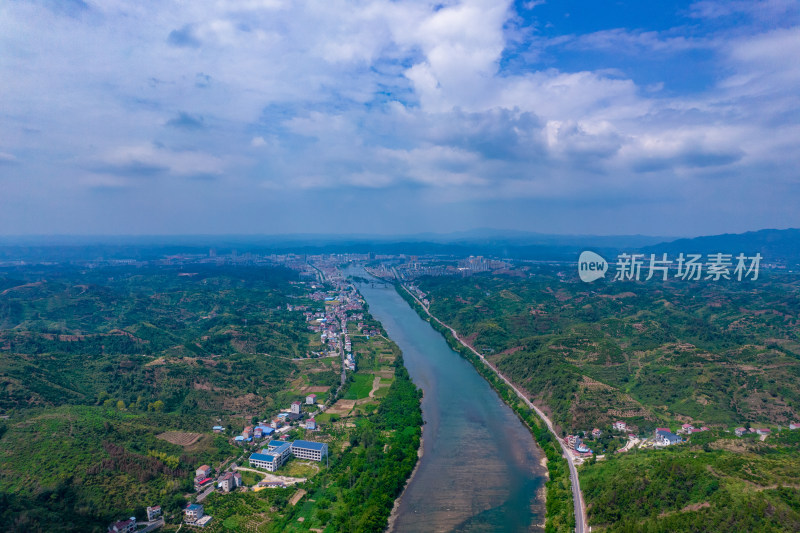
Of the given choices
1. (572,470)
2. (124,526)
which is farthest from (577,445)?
(124,526)

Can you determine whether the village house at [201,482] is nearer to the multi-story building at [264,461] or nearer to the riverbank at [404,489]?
the multi-story building at [264,461]

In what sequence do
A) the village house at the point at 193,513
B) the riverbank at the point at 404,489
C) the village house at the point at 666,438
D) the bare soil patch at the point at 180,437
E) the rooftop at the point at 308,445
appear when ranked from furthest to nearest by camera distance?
the village house at the point at 666,438 → the rooftop at the point at 308,445 → the bare soil patch at the point at 180,437 → the riverbank at the point at 404,489 → the village house at the point at 193,513

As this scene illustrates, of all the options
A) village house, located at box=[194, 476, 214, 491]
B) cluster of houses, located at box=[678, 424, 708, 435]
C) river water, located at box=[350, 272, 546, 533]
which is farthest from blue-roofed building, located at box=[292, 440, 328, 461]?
cluster of houses, located at box=[678, 424, 708, 435]

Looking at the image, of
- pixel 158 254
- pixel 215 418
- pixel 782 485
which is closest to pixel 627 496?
pixel 782 485

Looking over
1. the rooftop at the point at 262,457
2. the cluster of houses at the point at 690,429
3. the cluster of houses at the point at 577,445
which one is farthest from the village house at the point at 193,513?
the cluster of houses at the point at 690,429

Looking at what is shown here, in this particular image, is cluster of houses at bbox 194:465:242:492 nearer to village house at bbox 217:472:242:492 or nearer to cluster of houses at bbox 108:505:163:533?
village house at bbox 217:472:242:492

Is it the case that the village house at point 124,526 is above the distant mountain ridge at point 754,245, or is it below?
below

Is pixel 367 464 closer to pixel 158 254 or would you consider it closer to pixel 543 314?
pixel 543 314

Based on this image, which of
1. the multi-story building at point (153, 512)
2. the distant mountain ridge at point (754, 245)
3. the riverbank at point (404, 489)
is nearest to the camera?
the multi-story building at point (153, 512)
